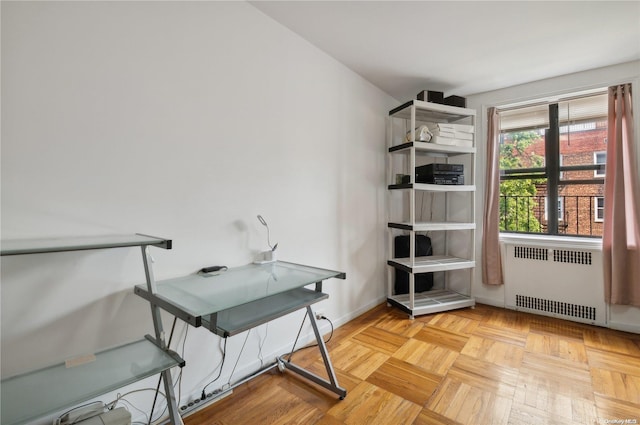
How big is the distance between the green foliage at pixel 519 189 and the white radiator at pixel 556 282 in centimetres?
34

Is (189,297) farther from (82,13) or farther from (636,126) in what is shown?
(636,126)

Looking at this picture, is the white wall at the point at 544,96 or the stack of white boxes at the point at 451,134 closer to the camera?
the white wall at the point at 544,96

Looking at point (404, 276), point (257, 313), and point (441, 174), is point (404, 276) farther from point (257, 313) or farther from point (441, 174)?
point (257, 313)

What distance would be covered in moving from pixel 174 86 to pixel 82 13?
43 cm

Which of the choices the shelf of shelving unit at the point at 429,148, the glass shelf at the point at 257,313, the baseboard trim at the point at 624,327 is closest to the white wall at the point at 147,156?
the glass shelf at the point at 257,313

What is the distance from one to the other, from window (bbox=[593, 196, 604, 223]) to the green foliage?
470 millimetres

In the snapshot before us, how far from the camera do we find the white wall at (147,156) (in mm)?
1114

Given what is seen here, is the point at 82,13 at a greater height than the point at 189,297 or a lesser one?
greater

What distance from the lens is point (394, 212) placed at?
11.3 ft

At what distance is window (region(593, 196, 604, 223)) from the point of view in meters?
2.84

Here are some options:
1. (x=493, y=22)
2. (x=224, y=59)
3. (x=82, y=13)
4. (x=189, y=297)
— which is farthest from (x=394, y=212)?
(x=82, y=13)

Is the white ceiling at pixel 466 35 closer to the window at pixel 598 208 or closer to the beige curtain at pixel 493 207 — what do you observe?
the beige curtain at pixel 493 207

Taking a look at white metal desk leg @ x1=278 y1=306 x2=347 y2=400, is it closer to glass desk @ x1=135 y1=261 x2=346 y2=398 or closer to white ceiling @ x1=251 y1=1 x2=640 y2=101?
glass desk @ x1=135 y1=261 x2=346 y2=398

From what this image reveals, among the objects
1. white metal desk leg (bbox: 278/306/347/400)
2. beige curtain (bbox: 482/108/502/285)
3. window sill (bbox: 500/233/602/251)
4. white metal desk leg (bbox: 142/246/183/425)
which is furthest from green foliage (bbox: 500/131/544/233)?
white metal desk leg (bbox: 142/246/183/425)
